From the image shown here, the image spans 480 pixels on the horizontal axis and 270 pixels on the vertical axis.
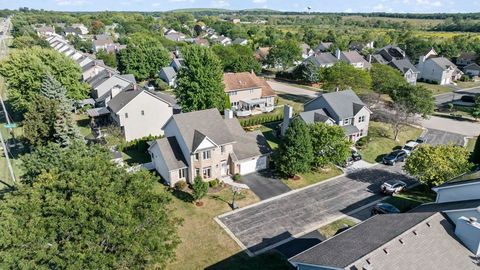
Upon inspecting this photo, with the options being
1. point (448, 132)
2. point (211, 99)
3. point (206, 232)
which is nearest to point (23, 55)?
point (211, 99)

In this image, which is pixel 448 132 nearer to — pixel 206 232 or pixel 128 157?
pixel 206 232

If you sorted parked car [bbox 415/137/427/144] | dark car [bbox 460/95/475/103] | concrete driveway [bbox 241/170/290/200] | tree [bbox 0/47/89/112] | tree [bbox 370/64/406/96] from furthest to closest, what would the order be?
1. dark car [bbox 460/95/475/103]
2. tree [bbox 370/64/406/96]
3. tree [bbox 0/47/89/112]
4. parked car [bbox 415/137/427/144]
5. concrete driveway [bbox 241/170/290/200]

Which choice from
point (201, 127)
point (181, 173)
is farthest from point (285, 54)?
point (181, 173)

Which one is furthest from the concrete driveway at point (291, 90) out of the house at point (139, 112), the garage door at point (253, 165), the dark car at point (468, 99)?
the garage door at point (253, 165)

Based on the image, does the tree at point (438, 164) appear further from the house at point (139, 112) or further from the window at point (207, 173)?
the house at point (139, 112)

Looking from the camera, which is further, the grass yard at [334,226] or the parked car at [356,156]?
the parked car at [356,156]

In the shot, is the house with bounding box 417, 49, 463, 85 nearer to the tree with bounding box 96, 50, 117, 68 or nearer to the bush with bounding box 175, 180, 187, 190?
the bush with bounding box 175, 180, 187, 190

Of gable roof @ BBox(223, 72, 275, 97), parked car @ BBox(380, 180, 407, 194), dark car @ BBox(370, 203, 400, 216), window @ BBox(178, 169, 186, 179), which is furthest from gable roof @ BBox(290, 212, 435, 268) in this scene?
gable roof @ BBox(223, 72, 275, 97)

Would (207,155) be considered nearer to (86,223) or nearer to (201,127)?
(201,127)
